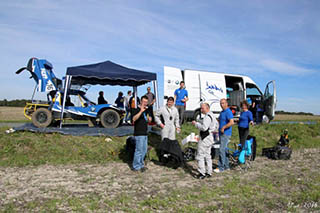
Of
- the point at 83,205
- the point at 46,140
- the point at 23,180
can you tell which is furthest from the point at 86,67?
the point at 83,205

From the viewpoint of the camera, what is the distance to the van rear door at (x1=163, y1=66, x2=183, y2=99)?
12719mm

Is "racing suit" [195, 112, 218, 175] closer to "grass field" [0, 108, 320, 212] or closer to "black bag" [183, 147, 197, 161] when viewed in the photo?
"grass field" [0, 108, 320, 212]

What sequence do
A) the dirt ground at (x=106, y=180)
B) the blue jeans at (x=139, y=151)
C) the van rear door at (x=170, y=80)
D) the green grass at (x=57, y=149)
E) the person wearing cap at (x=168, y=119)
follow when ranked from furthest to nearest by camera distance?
1. the van rear door at (x=170, y=80)
2. the green grass at (x=57, y=149)
3. the person wearing cap at (x=168, y=119)
4. the blue jeans at (x=139, y=151)
5. the dirt ground at (x=106, y=180)

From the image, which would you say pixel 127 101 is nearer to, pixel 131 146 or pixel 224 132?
pixel 131 146

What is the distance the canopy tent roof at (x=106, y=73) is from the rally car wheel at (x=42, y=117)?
1644 millimetres

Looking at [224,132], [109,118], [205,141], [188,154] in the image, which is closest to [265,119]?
[188,154]

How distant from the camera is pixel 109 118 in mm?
9844

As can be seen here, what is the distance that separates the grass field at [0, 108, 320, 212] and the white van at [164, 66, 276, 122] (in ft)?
15.5

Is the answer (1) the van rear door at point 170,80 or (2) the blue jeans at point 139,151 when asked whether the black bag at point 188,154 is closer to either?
(2) the blue jeans at point 139,151

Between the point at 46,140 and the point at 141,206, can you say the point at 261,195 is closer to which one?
the point at 141,206

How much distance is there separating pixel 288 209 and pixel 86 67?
26.7 feet

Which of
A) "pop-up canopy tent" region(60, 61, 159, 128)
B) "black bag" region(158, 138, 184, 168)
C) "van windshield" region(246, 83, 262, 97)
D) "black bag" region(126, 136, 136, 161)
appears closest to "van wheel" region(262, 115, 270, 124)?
"van windshield" region(246, 83, 262, 97)

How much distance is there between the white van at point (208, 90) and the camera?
42.4 ft

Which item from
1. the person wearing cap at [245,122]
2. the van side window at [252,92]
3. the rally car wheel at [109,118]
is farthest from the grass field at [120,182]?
the van side window at [252,92]
